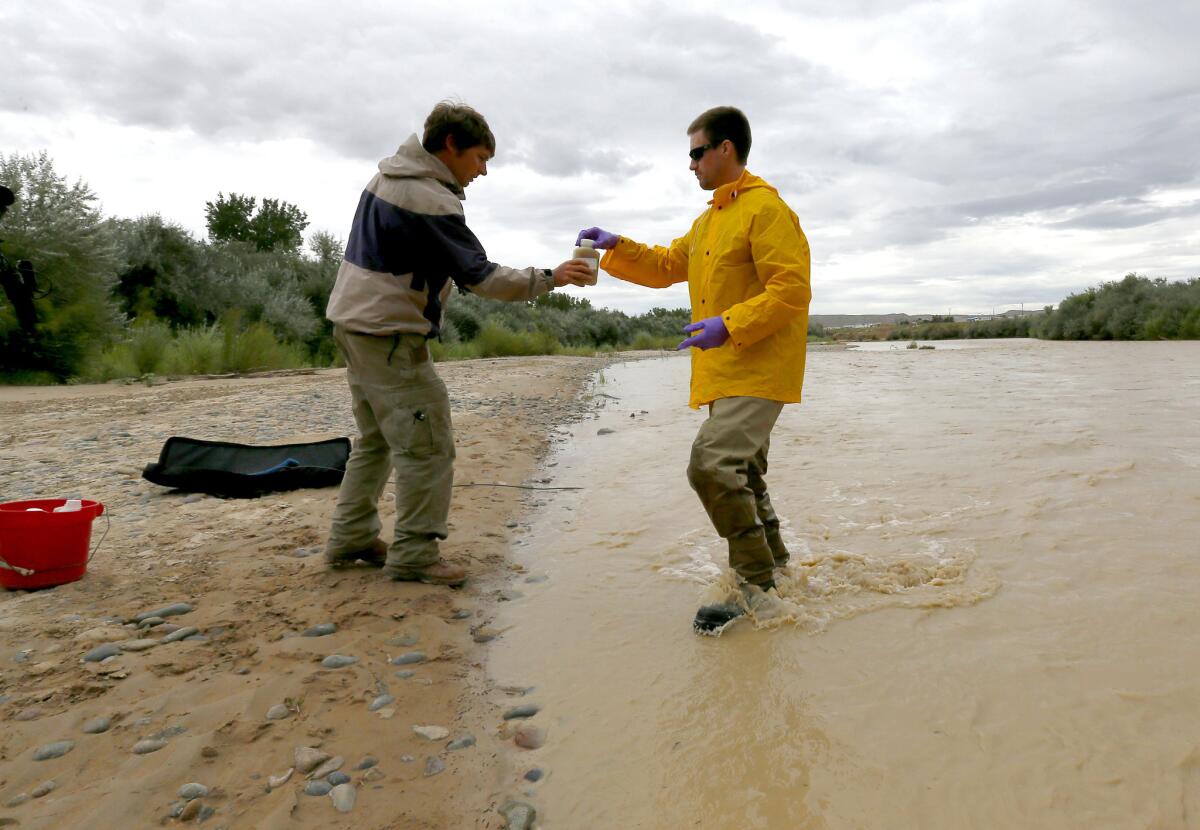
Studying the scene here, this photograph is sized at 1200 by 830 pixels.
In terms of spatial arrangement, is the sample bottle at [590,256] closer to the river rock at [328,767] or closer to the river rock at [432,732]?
the river rock at [432,732]

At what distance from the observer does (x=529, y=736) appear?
8.22 feet

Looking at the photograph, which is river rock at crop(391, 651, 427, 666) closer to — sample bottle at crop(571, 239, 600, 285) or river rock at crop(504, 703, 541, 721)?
river rock at crop(504, 703, 541, 721)

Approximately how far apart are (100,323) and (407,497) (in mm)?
13137

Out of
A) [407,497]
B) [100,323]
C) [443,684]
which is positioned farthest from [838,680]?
[100,323]

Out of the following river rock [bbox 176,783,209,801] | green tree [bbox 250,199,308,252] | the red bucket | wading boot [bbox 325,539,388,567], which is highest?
green tree [bbox 250,199,308,252]

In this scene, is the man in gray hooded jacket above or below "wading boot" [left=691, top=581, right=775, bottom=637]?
above

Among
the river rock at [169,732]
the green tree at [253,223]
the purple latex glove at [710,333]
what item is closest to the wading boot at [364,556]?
the river rock at [169,732]

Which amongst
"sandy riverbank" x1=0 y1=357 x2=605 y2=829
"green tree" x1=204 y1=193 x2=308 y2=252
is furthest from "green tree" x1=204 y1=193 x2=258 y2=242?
"sandy riverbank" x1=0 y1=357 x2=605 y2=829

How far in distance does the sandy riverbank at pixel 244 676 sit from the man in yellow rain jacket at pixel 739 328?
112 centimetres

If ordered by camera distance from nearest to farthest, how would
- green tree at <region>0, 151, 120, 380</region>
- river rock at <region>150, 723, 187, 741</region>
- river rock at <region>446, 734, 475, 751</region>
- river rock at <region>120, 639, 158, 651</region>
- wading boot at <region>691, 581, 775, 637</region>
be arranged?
1. river rock at <region>150, 723, 187, 741</region>
2. river rock at <region>446, 734, 475, 751</region>
3. river rock at <region>120, 639, 158, 651</region>
4. wading boot at <region>691, 581, 775, 637</region>
5. green tree at <region>0, 151, 120, 380</region>

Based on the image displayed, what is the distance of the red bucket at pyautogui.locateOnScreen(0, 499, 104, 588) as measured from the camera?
326 cm

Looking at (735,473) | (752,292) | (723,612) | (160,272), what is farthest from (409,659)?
(160,272)

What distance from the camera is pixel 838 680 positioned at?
9.15 ft

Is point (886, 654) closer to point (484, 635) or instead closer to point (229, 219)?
point (484, 635)
